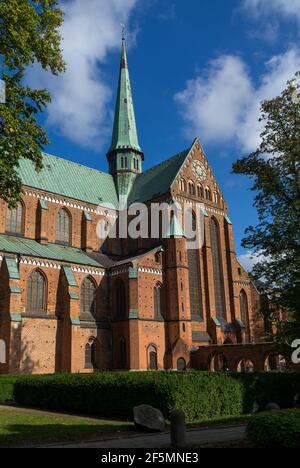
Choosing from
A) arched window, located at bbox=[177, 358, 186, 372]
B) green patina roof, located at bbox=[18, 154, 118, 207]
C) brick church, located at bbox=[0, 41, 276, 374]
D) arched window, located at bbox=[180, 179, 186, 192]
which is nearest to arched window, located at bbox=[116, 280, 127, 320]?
brick church, located at bbox=[0, 41, 276, 374]

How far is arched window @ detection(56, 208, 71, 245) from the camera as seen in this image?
4250cm

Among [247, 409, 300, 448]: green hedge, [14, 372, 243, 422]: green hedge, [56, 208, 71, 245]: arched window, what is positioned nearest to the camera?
[247, 409, 300, 448]: green hedge

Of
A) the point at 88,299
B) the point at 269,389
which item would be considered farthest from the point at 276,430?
the point at 88,299

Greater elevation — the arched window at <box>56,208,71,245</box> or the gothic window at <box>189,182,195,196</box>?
the gothic window at <box>189,182,195,196</box>

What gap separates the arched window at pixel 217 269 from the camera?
146 feet

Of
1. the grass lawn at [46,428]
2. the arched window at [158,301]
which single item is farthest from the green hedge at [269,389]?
the arched window at [158,301]

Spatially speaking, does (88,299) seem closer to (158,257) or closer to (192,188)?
(158,257)

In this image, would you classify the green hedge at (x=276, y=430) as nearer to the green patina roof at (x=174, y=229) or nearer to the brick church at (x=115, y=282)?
the brick church at (x=115, y=282)

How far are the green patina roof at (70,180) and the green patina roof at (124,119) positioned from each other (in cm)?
497

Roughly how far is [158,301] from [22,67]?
2628cm

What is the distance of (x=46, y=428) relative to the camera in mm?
13938

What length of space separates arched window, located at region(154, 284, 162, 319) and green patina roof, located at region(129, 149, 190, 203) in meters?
10.2

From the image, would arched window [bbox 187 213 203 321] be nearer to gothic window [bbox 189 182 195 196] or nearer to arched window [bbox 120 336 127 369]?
gothic window [bbox 189 182 195 196]
